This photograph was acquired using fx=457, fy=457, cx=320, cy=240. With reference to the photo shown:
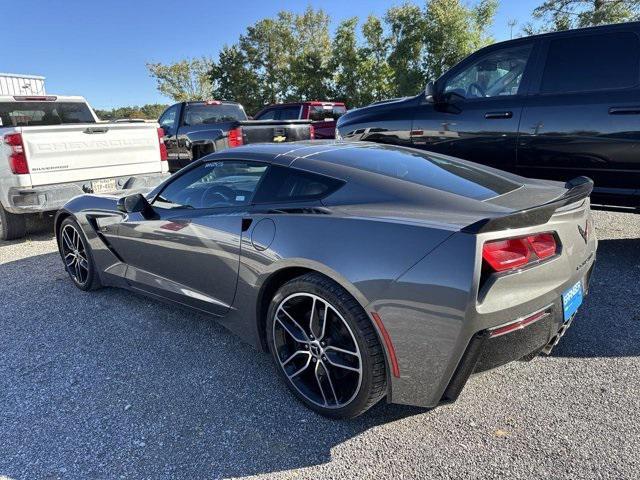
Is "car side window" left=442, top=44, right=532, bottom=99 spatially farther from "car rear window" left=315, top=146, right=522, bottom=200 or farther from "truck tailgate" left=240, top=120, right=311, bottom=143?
"truck tailgate" left=240, top=120, right=311, bottom=143

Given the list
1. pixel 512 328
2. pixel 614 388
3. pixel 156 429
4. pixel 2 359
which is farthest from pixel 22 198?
pixel 614 388

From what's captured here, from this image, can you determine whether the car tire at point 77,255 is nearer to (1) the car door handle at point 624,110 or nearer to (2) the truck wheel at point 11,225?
(2) the truck wheel at point 11,225

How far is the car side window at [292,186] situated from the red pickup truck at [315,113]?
9.33 metres

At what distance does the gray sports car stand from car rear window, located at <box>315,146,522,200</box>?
2cm

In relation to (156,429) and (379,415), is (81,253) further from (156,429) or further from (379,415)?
(379,415)

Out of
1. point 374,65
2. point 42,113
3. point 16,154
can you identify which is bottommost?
point 16,154

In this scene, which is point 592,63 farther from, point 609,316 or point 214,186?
point 214,186

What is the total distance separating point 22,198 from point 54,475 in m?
4.59

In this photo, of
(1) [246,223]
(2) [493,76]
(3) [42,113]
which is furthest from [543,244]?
(3) [42,113]

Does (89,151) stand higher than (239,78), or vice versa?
(239,78)

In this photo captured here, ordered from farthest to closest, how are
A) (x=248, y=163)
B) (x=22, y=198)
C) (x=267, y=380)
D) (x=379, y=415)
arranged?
(x=22, y=198)
(x=248, y=163)
(x=267, y=380)
(x=379, y=415)

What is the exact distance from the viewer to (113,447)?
2250 mm

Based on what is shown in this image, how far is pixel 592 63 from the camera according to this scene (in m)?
4.11

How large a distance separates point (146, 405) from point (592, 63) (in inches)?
178
